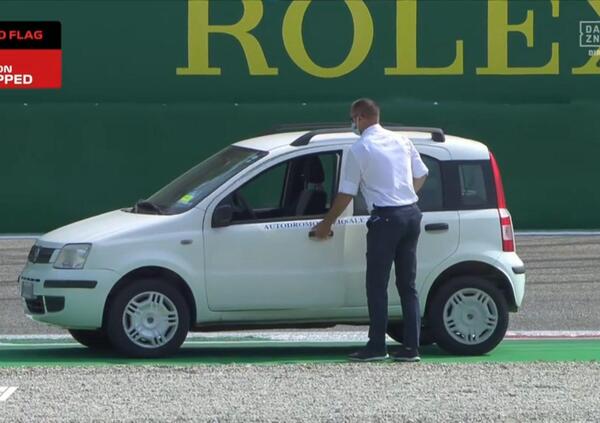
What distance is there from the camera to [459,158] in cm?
1006

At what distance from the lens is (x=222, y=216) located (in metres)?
9.73

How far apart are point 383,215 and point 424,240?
644mm

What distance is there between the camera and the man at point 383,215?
9.33 m

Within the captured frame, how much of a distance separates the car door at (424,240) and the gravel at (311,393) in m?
0.80

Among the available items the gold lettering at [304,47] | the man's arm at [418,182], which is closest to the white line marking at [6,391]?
the man's arm at [418,182]

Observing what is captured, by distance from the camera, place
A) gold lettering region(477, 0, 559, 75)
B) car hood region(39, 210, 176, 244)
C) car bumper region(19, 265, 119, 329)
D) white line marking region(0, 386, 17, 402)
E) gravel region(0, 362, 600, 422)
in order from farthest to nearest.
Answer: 1. gold lettering region(477, 0, 559, 75)
2. car hood region(39, 210, 176, 244)
3. car bumper region(19, 265, 119, 329)
4. white line marking region(0, 386, 17, 402)
5. gravel region(0, 362, 600, 422)

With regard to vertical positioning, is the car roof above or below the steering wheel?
above

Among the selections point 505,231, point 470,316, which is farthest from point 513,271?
point 470,316

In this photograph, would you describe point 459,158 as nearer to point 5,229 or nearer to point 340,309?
point 340,309

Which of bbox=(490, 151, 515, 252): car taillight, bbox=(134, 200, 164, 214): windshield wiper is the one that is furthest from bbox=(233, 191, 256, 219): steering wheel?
bbox=(490, 151, 515, 252): car taillight

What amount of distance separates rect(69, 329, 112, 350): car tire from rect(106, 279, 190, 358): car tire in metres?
0.66

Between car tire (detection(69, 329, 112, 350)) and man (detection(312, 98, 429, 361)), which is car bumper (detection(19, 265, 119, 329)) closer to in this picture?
car tire (detection(69, 329, 112, 350))

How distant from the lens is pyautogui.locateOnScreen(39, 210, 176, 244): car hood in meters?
9.68

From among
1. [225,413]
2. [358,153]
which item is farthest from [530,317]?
[225,413]
